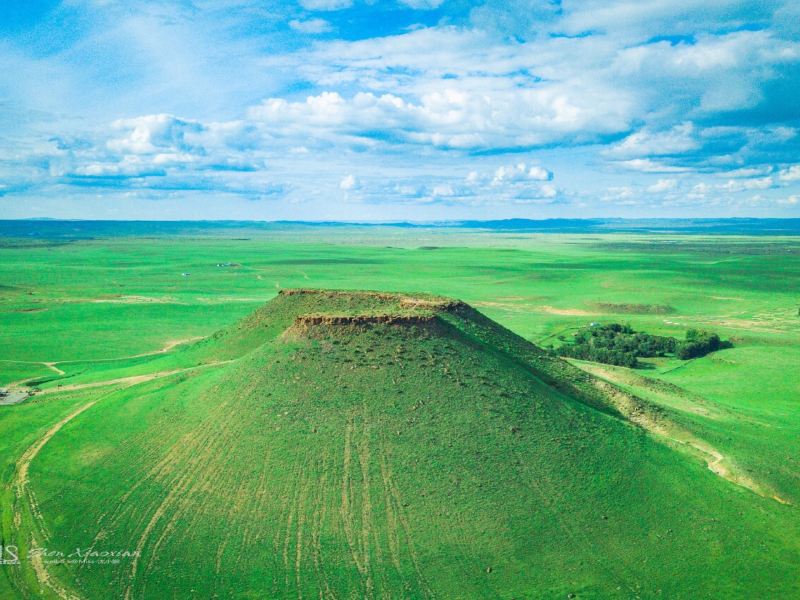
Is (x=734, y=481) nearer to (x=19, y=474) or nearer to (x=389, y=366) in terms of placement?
(x=389, y=366)

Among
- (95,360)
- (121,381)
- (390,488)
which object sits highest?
(390,488)

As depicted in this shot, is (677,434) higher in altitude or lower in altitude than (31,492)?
higher

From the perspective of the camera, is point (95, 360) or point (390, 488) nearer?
point (390, 488)

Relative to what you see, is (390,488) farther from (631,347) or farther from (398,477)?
(631,347)

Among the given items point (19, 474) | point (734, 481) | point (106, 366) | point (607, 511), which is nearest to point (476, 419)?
point (607, 511)

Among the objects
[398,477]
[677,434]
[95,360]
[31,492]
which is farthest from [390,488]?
[95,360]

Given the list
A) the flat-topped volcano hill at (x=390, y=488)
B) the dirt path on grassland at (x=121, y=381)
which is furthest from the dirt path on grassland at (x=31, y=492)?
the dirt path on grassland at (x=121, y=381)

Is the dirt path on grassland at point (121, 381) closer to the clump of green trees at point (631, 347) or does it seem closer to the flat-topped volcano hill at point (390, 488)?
the flat-topped volcano hill at point (390, 488)
